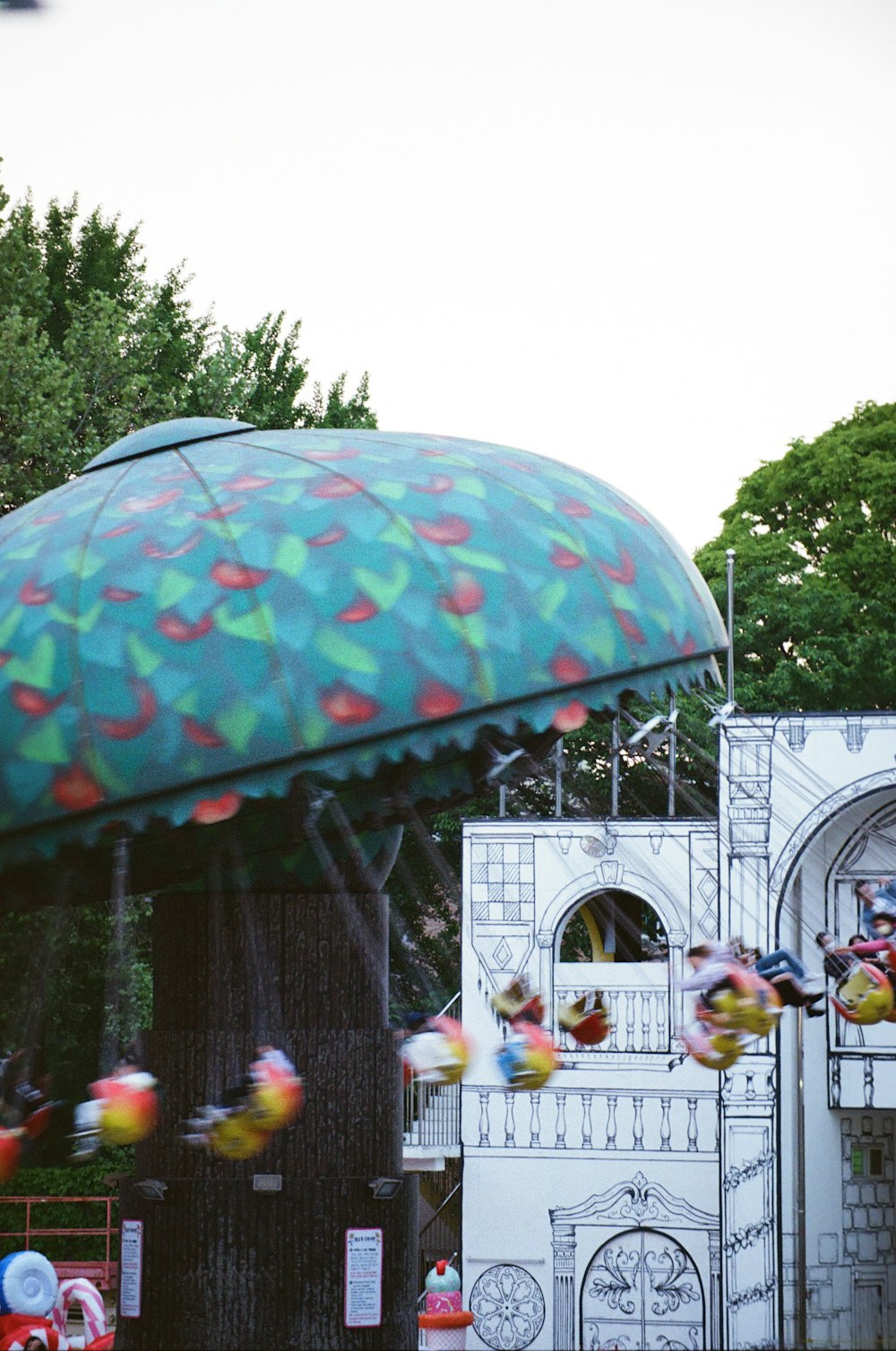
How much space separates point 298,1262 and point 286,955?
151 centimetres

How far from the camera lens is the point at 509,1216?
2412cm

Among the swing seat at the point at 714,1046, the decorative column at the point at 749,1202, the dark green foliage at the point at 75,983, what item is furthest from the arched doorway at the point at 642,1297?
the swing seat at the point at 714,1046

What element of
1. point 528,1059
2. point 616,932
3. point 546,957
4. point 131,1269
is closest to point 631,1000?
point 546,957

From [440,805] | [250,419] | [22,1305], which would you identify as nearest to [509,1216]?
[22,1305]

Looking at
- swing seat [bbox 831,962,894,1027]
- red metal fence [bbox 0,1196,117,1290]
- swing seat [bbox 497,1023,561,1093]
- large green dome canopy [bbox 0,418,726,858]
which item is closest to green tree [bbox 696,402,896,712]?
red metal fence [bbox 0,1196,117,1290]

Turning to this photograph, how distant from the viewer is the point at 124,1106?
729cm

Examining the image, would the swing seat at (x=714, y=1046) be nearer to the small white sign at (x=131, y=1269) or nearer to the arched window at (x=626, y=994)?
the small white sign at (x=131, y=1269)

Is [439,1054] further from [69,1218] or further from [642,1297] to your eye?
[69,1218]

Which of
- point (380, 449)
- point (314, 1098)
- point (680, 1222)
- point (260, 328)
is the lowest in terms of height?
point (680, 1222)

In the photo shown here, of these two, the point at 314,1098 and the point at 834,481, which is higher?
the point at 834,481

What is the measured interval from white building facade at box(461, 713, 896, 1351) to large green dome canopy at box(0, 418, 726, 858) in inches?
635

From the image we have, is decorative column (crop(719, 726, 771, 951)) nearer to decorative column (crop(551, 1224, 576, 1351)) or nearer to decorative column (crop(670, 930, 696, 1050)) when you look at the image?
decorative column (crop(670, 930, 696, 1050))

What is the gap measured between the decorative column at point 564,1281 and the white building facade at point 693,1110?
3 centimetres

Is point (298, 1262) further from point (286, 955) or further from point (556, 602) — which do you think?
point (556, 602)
